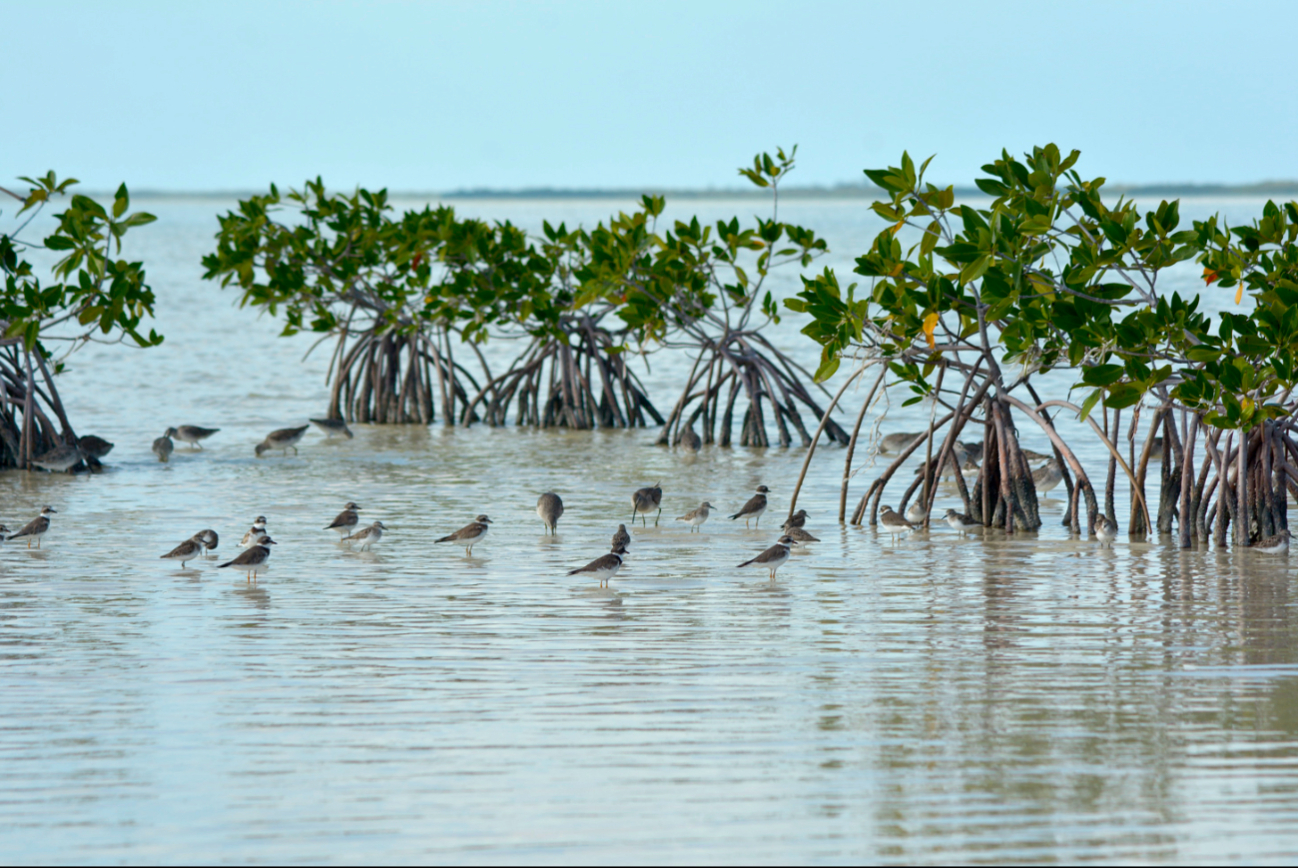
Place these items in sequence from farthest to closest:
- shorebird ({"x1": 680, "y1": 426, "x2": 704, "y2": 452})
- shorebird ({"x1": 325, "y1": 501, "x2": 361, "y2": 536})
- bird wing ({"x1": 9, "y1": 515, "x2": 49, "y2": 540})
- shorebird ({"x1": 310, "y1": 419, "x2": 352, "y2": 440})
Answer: shorebird ({"x1": 310, "y1": 419, "x2": 352, "y2": 440})
shorebird ({"x1": 680, "y1": 426, "x2": 704, "y2": 452})
shorebird ({"x1": 325, "y1": 501, "x2": 361, "y2": 536})
bird wing ({"x1": 9, "y1": 515, "x2": 49, "y2": 540})

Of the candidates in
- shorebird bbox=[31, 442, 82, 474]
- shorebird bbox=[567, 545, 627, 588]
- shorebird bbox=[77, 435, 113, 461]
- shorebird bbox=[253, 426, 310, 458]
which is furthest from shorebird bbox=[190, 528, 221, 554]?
shorebird bbox=[253, 426, 310, 458]

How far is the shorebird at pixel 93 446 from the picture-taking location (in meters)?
12.7

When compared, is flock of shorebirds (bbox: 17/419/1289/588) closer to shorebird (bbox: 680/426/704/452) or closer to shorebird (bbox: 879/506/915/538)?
shorebird (bbox: 879/506/915/538)

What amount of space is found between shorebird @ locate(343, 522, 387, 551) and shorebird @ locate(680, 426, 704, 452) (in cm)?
564

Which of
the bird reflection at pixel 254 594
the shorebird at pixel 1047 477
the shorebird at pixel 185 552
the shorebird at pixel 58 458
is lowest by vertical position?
the bird reflection at pixel 254 594

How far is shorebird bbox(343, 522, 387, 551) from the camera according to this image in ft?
28.1

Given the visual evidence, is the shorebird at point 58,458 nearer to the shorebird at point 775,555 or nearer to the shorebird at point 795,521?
the shorebird at point 795,521

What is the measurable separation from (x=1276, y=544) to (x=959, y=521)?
6.07 feet

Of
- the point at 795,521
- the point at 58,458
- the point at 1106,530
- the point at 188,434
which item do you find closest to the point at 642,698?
the point at 795,521

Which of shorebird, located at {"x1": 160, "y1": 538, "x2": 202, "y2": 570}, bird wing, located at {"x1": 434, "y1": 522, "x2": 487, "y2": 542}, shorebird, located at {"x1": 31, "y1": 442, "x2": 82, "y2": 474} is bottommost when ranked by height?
shorebird, located at {"x1": 160, "y1": 538, "x2": 202, "y2": 570}

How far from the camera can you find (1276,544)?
328 inches

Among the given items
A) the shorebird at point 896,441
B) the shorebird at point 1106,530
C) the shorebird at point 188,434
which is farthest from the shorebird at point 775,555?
the shorebird at point 188,434

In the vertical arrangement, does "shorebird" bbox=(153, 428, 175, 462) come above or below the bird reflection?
above

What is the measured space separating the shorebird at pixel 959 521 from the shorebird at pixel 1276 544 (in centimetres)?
173
